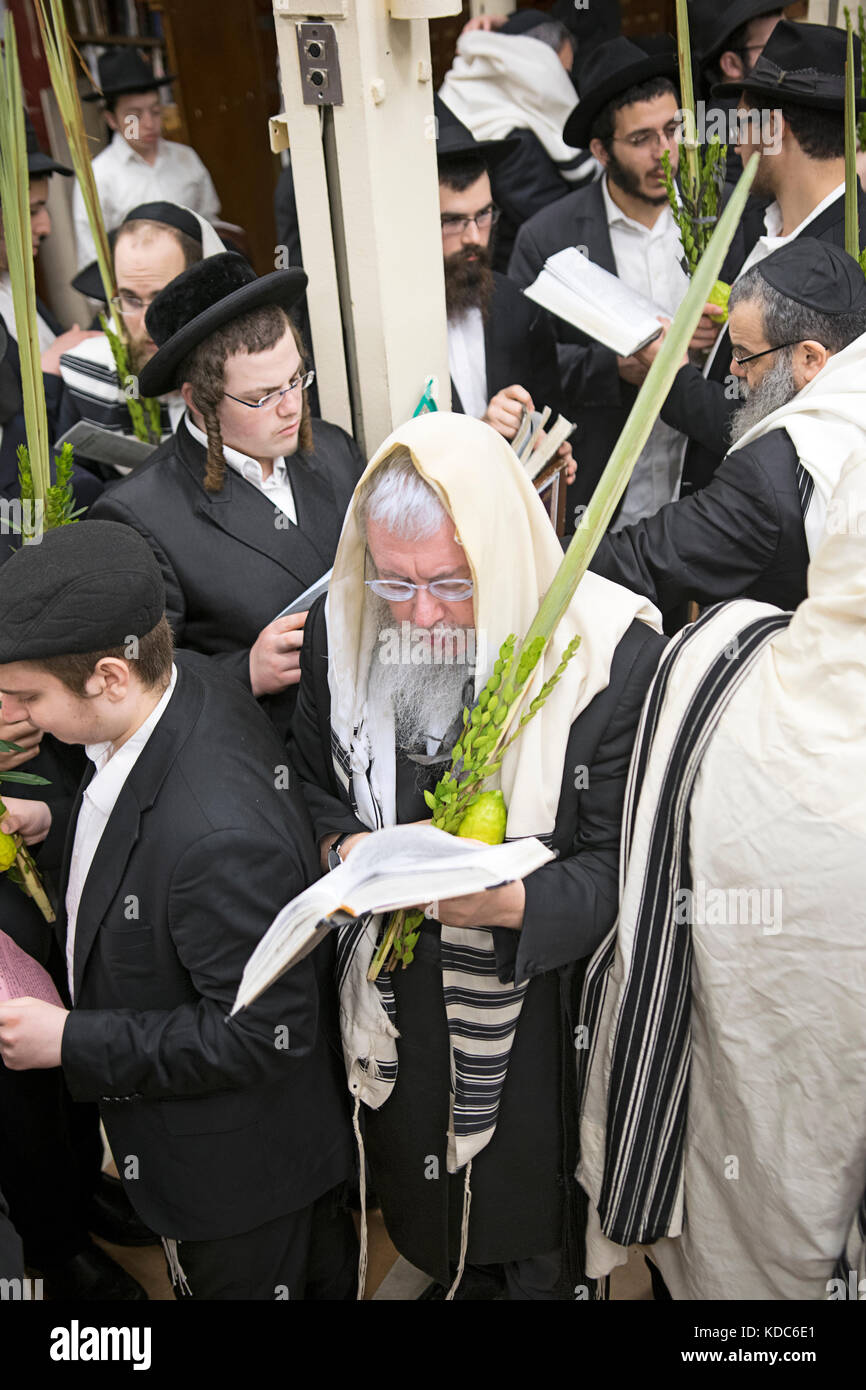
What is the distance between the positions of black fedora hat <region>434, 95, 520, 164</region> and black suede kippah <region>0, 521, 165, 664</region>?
206cm

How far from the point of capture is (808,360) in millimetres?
2516

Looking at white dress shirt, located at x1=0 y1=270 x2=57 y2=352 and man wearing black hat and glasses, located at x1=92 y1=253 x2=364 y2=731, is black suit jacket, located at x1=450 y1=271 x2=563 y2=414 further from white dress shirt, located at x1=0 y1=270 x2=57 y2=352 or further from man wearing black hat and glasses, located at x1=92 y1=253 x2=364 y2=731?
white dress shirt, located at x1=0 y1=270 x2=57 y2=352

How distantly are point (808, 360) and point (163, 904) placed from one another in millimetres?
1778

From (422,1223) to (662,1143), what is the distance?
22.2 inches

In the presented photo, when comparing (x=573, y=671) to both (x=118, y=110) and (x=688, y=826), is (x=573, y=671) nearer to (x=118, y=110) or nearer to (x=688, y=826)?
(x=688, y=826)

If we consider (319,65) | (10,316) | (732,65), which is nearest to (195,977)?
(319,65)

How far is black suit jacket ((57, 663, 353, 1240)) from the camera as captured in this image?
1.81m

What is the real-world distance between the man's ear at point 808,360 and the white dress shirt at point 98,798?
1523mm

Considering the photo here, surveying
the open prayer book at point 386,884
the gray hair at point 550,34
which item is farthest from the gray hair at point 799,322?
the gray hair at point 550,34

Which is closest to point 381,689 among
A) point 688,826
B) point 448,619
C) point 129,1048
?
point 448,619

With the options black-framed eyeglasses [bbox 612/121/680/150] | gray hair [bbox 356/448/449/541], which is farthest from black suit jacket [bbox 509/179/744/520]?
gray hair [bbox 356/448/449/541]

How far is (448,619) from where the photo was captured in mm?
1879

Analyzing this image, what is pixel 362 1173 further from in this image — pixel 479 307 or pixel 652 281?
pixel 652 281

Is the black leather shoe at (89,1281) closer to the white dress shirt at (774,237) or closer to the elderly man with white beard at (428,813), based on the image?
the elderly man with white beard at (428,813)
